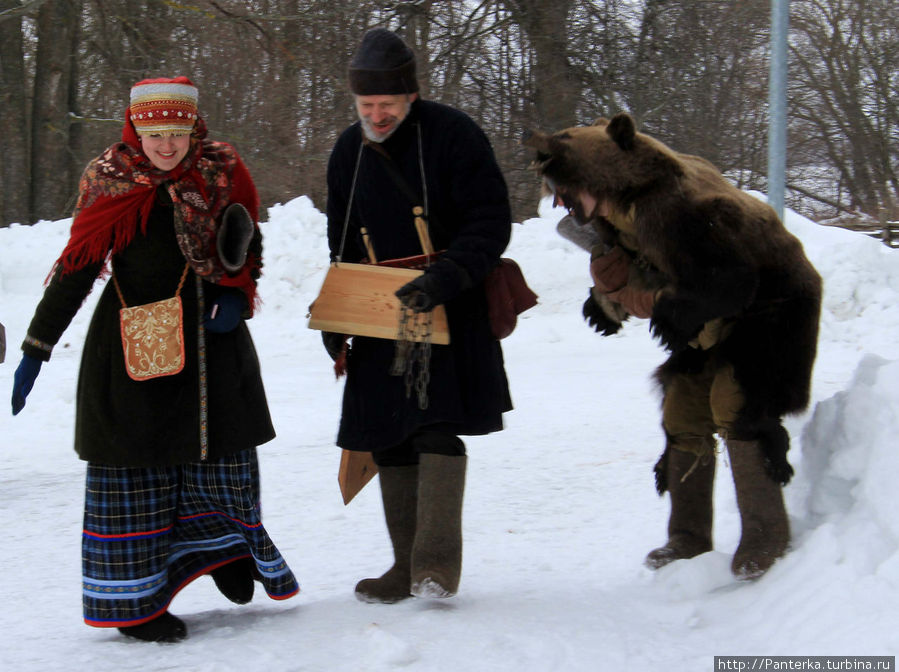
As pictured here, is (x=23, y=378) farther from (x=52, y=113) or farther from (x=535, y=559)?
(x=52, y=113)

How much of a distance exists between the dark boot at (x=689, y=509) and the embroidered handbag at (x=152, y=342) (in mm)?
1626

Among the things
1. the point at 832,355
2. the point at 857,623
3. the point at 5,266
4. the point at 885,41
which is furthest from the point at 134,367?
the point at 885,41

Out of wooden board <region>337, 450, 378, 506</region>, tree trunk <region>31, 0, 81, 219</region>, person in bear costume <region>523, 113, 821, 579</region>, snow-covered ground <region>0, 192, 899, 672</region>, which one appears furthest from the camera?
tree trunk <region>31, 0, 81, 219</region>

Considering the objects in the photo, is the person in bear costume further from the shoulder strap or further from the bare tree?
the bare tree

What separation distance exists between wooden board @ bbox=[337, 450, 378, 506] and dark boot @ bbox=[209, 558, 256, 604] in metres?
0.39

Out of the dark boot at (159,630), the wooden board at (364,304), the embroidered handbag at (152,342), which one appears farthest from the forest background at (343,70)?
the dark boot at (159,630)

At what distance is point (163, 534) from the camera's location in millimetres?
3230

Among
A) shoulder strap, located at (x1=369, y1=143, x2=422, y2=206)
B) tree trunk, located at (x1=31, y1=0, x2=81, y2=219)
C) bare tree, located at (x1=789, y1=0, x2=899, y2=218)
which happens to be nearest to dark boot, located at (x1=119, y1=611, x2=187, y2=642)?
shoulder strap, located at (x1=369, y1=143, x2=422, y2=206)

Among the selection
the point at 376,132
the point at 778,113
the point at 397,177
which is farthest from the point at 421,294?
the point at 778,113

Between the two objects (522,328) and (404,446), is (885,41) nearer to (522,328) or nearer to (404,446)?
(522,328)

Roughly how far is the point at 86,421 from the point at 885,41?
21.7m

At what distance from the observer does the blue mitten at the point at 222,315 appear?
3.26m

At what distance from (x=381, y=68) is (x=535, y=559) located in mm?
1891

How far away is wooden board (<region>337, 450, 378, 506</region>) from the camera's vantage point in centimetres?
354
